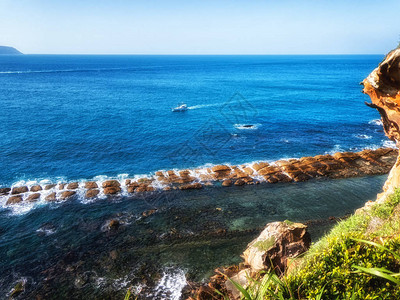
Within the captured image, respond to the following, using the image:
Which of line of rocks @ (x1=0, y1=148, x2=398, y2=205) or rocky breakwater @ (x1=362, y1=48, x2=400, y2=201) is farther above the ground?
rocky breakwater @ (x1=362, y1=48, x2=400, y2=201)

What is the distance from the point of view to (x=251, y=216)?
3039cm

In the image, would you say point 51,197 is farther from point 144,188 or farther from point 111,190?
point 144,188

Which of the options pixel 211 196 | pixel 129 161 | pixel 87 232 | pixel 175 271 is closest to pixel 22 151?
pixel 129 161

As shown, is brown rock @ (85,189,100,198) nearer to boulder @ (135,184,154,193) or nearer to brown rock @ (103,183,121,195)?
brown rock @ (103,183,121,195)

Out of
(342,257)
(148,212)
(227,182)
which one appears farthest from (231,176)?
(342,257)

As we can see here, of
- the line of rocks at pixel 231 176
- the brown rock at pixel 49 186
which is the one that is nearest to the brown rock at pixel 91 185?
the line of rocks at pixel 231 176

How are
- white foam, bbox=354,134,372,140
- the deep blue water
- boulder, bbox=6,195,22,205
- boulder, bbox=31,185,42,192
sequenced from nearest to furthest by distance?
boulder, bbox=6,195,22,205
boulder, bbox=31,185,42,192
the deep blue water
white foam, bbox=354,134,372,140

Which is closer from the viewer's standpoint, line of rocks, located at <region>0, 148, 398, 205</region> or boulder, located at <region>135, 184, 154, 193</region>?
line of rocks, located at <region>0, 148, 398, 205</region>

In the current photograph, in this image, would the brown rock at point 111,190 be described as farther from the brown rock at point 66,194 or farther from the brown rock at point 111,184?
the brown rock at point 66,194

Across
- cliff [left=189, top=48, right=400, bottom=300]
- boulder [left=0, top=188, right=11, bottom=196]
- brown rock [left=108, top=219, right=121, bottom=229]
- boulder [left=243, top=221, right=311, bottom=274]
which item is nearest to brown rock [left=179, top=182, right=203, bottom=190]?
brown rock [left=108, top=219, right=121, bottom=229]

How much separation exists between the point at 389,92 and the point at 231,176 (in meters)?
23.5

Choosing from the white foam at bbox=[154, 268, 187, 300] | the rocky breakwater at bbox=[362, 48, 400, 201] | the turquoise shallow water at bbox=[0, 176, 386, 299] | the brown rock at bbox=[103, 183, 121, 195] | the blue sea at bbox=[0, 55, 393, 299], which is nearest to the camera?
the rocky breakwater at bbox=[362, 48, 400, 201]

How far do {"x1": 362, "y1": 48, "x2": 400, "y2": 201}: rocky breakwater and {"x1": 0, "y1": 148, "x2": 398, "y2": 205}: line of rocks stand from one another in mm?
16241

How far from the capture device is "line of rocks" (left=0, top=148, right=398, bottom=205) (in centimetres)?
3534
